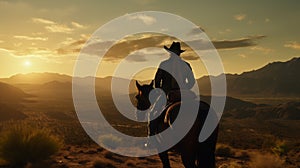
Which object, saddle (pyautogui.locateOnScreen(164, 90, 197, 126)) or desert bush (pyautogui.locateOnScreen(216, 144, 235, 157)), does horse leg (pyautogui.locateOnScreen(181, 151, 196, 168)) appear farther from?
desert bush (pyautogui.locateOnScreen(216, 144, 235, 157))

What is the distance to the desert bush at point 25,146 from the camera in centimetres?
1050

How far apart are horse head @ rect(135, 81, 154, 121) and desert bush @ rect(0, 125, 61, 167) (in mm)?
5265

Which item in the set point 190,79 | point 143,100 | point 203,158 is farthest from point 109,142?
point 203,158

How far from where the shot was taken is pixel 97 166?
11.2 metres

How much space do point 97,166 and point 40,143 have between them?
7.44ft

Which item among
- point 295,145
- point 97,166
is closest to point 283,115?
point 295,145

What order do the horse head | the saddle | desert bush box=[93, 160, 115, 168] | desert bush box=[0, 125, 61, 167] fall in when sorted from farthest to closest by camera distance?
1. desert bush box=[93, 160, 115, 168]
2. desert bush box=[0, 125, 61, 167]
3. the horse head
4. the saddle

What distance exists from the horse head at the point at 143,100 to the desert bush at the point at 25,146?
5.27 meters

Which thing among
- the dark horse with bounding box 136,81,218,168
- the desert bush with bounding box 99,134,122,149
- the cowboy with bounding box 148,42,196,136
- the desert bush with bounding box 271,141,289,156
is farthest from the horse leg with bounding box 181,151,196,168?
the desert bush with bounding box 271,141,289,156

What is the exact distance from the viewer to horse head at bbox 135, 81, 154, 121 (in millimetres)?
7551

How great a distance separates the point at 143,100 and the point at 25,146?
5.64 metres

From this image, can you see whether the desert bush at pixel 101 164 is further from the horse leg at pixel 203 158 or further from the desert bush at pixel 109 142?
the horse leg at pixel 203 158

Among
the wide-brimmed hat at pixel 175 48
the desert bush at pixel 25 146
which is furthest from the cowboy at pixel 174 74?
the desert bush at pixel 25 146

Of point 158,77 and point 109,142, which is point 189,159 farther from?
point 109,142
